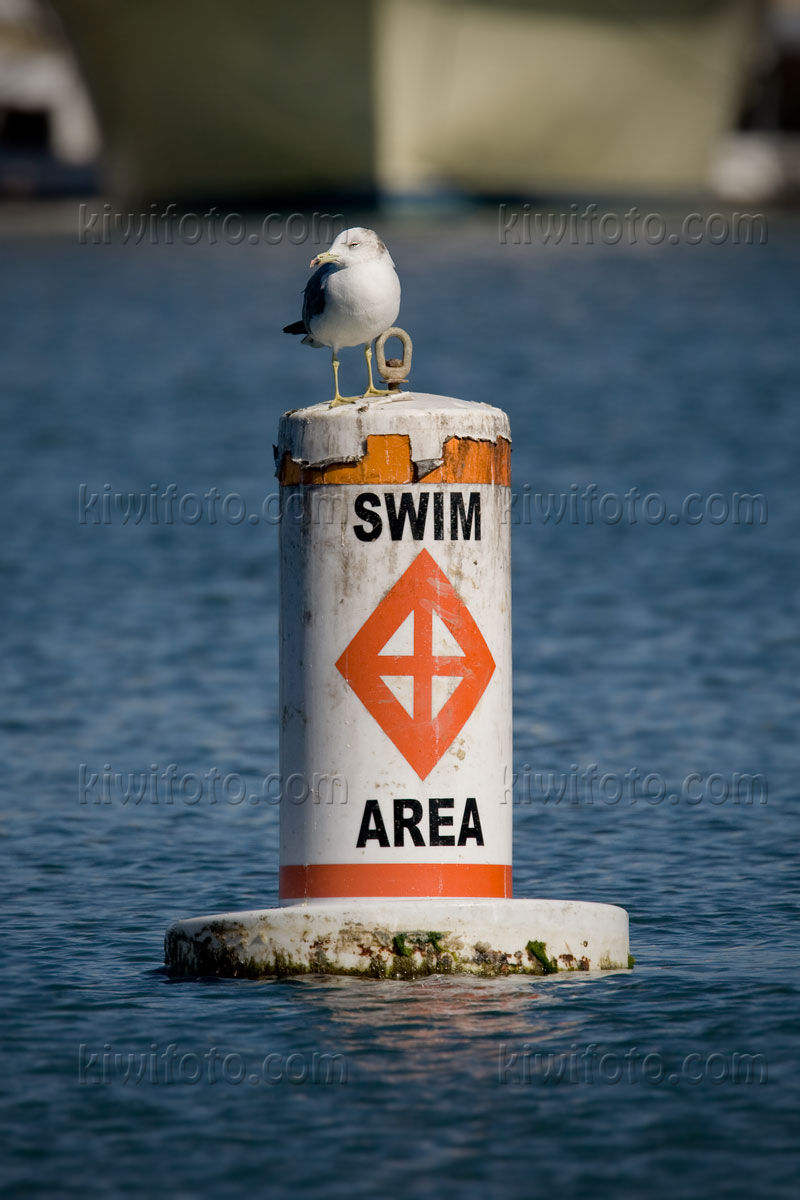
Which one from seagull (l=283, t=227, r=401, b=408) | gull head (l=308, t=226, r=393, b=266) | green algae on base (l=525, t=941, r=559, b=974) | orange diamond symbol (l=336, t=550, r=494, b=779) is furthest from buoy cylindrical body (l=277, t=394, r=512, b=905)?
gull head (l=308, t=226, r=393, b=266)

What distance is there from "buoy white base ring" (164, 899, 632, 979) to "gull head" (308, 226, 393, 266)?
2.71 m

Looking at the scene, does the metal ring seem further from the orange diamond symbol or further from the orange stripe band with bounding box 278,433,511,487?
the orange diamond symbol

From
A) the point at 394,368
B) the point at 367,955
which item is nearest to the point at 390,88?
the point at 394,368

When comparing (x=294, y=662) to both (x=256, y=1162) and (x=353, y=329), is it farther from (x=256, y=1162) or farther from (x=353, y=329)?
(x=256, y=1162)

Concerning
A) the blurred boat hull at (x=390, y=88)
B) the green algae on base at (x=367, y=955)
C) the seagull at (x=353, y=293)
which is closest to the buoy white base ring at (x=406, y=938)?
the green algae on base at (x=367, y=955)

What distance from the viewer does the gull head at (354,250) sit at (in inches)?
348

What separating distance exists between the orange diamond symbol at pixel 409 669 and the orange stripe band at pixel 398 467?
33cm

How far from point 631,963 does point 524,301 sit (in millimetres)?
44943

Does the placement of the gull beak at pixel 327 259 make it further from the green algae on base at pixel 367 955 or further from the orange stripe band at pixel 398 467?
the green algae on base at pixel 367 955

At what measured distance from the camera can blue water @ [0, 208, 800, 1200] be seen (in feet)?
22.0

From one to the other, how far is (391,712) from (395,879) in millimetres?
681

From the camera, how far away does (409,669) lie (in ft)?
27.6

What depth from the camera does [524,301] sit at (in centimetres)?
5278

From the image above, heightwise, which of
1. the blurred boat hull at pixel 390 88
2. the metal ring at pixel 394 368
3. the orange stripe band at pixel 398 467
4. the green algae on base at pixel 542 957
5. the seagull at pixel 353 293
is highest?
the blurred boat hull at pixel 390 88
